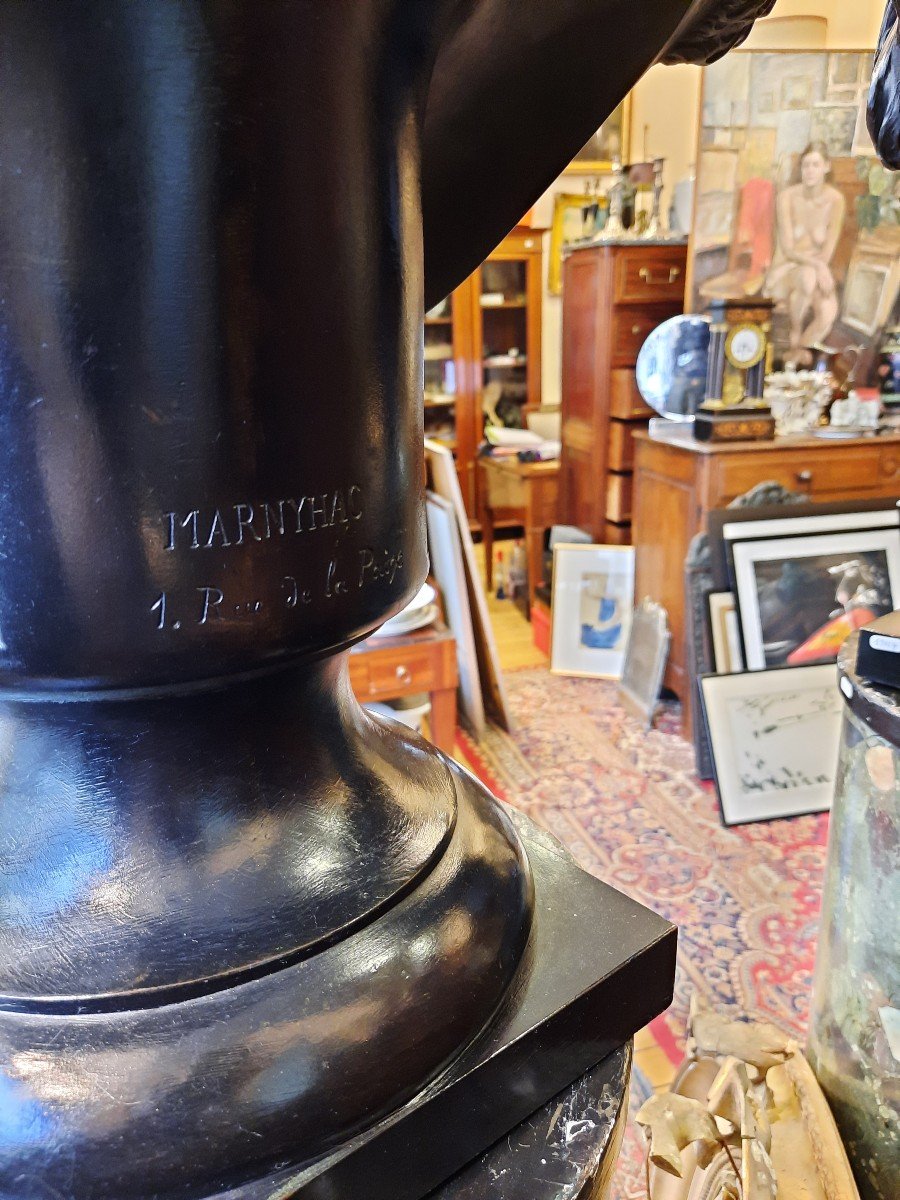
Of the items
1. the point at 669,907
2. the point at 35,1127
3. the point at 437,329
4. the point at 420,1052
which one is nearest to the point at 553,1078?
the point at 420,1052

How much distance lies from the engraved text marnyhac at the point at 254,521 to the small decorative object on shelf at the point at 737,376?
2.49m

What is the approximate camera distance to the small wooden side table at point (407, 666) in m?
2.18

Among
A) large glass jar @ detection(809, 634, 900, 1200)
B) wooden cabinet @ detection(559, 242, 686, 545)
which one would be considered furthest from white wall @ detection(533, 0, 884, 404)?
large glass jar @ detection(809, 634, 900, 1200)

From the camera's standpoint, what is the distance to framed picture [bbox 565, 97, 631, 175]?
15.4 ft

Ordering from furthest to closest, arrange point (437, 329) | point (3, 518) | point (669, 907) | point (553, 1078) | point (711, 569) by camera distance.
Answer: point (437, 329) → point (711, 569) → point (669, 907) → point (553, 1078) → point (3, 518)

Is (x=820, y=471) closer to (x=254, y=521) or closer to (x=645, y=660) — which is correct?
(x=645, y=660)

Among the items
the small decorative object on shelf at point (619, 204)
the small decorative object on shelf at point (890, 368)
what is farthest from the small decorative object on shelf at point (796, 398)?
the small decorative object on shelf at point (619, 204)

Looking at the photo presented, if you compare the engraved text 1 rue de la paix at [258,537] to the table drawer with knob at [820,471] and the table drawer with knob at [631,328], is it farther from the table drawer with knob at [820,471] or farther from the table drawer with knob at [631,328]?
the table drawer with knob at [631,328]

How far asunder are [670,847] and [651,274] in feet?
7.02

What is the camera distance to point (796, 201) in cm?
310

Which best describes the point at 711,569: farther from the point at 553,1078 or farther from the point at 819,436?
the point at 553,1078

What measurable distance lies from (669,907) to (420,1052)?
1754 mm

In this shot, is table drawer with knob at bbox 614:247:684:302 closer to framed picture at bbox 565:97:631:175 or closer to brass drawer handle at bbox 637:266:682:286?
brass drawer handle at bbox 637:266:682:286

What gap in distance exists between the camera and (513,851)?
0.51 metres
